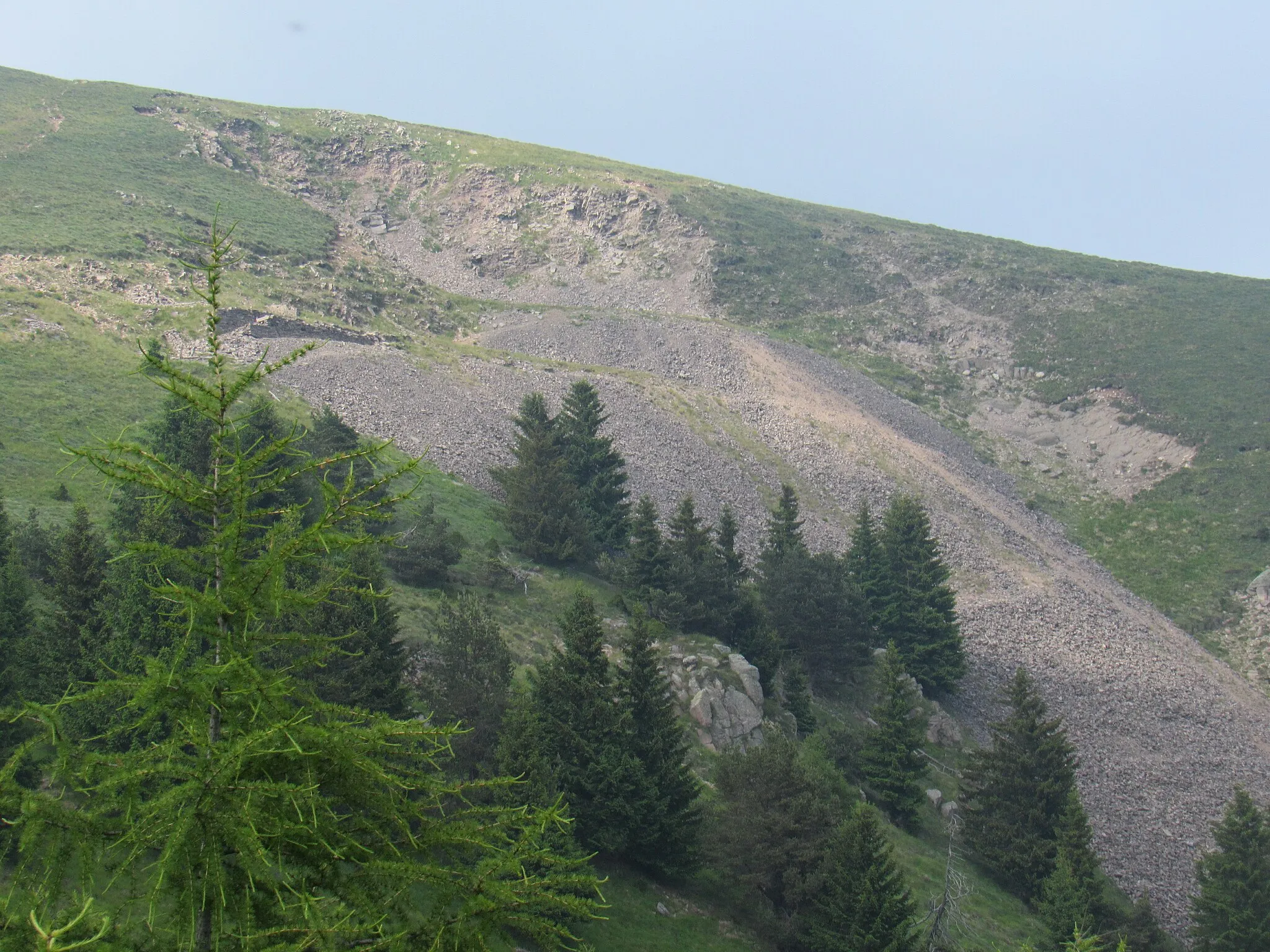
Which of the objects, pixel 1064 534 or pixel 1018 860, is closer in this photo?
pixel 1018 860

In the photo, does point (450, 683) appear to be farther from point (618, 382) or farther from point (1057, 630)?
point (618, 382)

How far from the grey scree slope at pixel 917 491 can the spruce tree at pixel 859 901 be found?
17.2 metres

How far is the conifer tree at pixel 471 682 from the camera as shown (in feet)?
74.3

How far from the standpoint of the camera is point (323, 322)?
68.0 meters

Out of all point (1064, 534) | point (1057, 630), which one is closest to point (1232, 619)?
point (1064, 534)

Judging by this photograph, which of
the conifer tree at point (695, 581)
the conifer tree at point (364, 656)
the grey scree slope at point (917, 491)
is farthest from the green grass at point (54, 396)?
the conifer tree at point (695, 581)

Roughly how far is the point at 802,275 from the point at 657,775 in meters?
95.3

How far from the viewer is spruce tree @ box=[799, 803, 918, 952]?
815 inches

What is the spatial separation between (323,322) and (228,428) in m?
65.4

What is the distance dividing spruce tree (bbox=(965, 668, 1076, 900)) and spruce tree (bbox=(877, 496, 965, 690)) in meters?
8.66

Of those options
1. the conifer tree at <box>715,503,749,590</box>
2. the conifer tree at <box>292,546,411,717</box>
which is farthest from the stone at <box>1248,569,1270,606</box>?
the conifer tree at <box>292,546,411,717</box>

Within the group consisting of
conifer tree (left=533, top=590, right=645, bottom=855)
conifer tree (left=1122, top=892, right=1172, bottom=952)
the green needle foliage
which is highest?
the green needle foliage

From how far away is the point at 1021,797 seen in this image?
107ft

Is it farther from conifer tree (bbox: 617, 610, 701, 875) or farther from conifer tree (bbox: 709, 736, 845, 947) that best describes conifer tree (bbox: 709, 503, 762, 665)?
conifer tree (bbox: 709, 736, 845, 947)
